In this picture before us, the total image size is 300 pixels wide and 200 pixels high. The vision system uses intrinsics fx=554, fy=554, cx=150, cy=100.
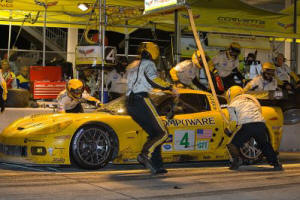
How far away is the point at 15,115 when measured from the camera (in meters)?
11.4

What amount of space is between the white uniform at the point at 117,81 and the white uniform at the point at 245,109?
221 inches

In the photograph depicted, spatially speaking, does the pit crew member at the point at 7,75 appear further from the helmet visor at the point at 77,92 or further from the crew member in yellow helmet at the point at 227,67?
the crew member in yellow helmet at the point at 227,67

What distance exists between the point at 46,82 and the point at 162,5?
10.8 ft

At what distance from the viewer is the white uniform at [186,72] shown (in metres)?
11.8

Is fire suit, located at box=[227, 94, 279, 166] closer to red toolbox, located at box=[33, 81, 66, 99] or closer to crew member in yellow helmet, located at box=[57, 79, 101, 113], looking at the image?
crew member in yellow helmet, located at box=[57, 79, 101, 113]

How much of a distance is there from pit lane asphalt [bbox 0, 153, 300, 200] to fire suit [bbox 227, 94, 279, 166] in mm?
325

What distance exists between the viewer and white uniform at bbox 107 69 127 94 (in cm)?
1413

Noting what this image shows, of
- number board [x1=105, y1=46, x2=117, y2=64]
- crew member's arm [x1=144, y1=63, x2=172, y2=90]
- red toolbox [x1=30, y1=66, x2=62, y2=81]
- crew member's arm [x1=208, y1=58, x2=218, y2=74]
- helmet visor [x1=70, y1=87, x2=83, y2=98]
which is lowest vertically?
helmet visor [x1=70, y1=87, x2=83, y2=98]

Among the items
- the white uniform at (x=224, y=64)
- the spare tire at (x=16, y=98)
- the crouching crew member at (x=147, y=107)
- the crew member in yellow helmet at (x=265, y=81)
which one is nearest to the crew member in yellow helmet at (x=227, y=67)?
the white uniform at (x=224, y=64)

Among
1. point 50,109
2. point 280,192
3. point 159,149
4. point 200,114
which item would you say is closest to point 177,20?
point 50,109

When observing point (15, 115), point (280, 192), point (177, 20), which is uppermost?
point (177, 20)

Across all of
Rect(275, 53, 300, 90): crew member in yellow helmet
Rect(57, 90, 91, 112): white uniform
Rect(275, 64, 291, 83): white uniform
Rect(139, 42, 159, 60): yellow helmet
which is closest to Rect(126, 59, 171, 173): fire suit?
Rect(139, 42, 159, 60): yellow helmet

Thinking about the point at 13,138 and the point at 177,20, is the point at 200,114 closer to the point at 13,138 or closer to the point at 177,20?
the point at 13,138

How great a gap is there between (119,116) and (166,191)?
2.23 metres
